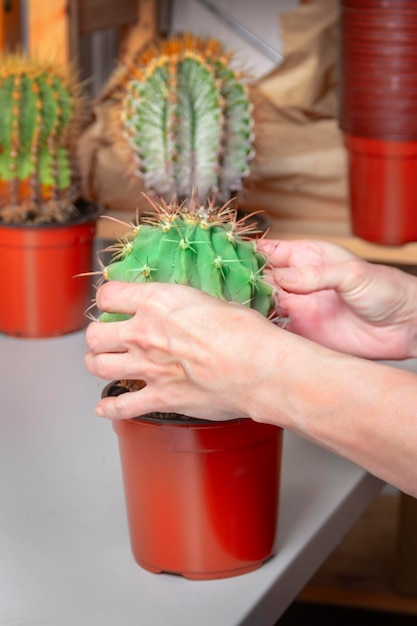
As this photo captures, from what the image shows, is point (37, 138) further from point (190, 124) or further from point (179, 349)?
point (179, 349)

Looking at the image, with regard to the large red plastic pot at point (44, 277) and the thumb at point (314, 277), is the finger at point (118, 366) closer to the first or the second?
the thumb at point (314, 277)

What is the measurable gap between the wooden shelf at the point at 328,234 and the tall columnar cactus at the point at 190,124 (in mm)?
120

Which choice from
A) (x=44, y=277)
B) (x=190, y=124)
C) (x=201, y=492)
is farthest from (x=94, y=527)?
(x=190, y=124)

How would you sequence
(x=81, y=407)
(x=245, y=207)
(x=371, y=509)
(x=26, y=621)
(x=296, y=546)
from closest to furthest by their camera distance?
(x=26, y=621) < (x=296, y=546) < (x=81, y=407) < (x=245, y=207) < (x=371, y=509)

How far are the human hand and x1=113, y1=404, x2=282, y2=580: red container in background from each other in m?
0.03

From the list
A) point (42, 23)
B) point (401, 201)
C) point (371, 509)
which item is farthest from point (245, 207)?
point (371, 509)

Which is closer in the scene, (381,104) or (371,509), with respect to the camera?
(381,104)

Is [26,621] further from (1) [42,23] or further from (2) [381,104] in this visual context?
(1) [42,23]

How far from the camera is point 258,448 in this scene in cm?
94

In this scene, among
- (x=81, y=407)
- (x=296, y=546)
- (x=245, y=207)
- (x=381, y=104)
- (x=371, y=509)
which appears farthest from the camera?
(x=371, y=509)

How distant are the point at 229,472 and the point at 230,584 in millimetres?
107

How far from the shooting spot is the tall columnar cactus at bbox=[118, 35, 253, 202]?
1.54m

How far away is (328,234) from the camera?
1.71 meters

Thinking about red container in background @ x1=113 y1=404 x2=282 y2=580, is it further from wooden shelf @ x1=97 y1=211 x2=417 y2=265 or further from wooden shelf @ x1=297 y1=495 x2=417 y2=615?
wooden shelf @ x1=297 y1=495 x2=417 y2=615
